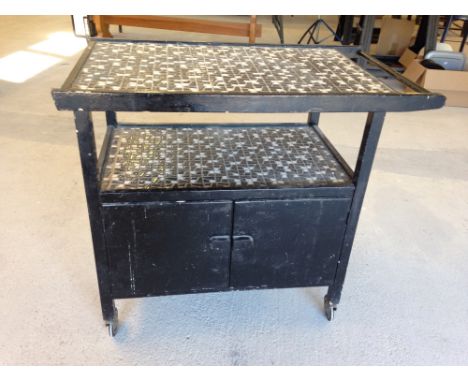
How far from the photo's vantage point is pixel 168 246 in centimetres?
120

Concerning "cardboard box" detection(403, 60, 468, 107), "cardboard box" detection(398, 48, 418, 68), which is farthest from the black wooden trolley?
"cardboard box" detection(398, 48, 418, 68)

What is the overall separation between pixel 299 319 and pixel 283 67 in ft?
2.74

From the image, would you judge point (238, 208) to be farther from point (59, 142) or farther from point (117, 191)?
point (59, 142)

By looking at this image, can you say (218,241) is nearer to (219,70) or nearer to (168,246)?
(168,246)

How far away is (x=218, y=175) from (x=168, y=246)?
25 centimetres

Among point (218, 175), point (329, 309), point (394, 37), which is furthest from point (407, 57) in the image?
point (218, 175)

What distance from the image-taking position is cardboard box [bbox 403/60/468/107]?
3.19 metres

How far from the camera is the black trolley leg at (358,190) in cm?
109

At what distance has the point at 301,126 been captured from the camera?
5.34 feet

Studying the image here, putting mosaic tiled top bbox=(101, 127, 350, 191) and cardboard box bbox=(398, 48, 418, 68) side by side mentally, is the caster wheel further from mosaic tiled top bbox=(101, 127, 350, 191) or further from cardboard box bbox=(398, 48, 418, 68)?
cardboard box bbox=(398, 48, 418, 68)

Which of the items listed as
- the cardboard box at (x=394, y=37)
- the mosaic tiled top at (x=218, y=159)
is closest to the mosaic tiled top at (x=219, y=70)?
the mosaic tiled top at (x=218, y=159)

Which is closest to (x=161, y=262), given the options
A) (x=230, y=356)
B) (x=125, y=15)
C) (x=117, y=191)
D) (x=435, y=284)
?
(x=117, y=191)

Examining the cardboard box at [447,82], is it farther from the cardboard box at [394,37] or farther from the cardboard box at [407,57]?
the cardboard box at [394,37]

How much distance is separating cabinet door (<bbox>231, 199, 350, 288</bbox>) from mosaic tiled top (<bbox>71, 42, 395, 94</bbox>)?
317 millimetres
